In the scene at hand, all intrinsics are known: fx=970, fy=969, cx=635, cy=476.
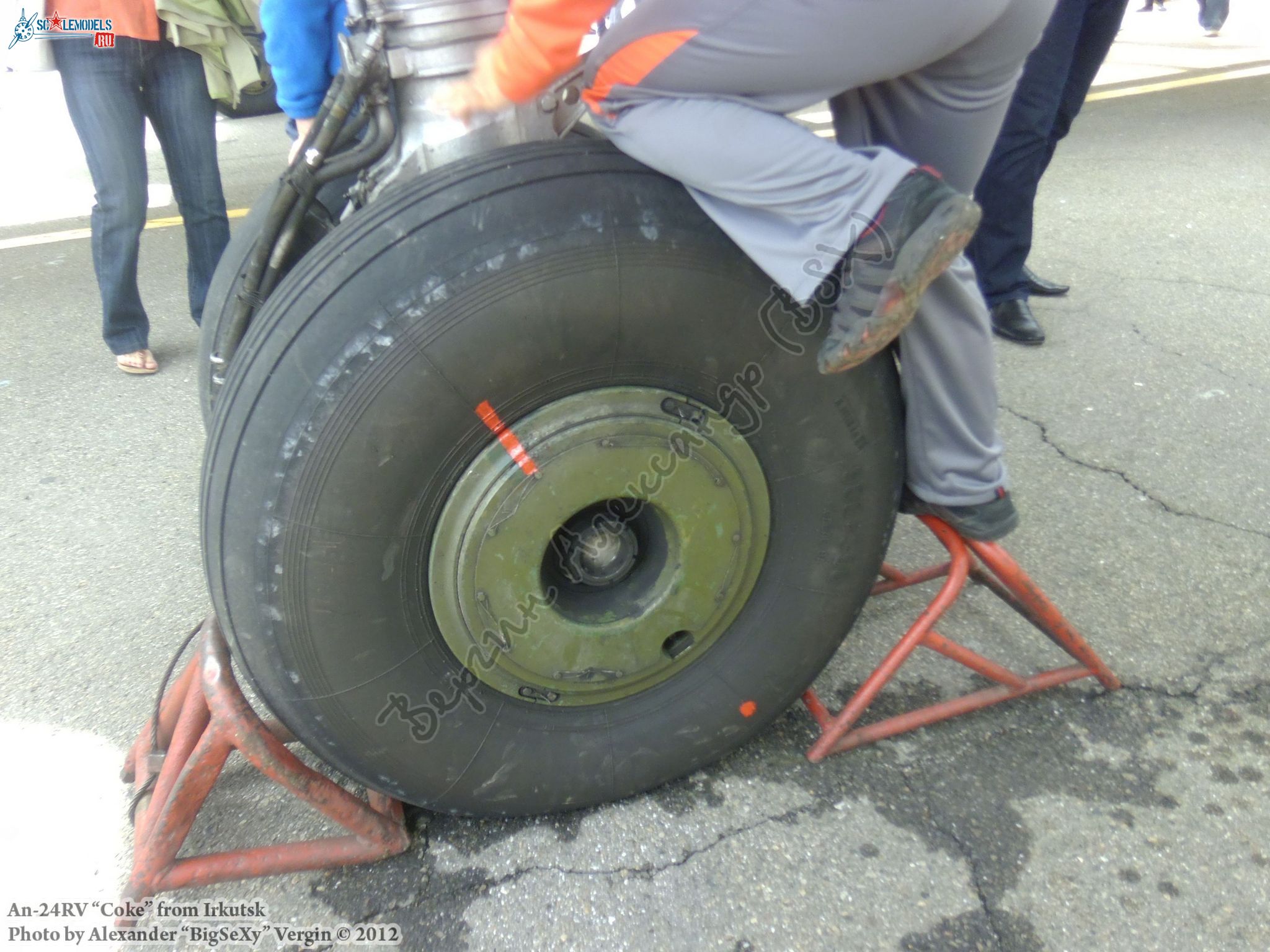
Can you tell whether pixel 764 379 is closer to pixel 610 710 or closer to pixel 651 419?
pixel 651 419

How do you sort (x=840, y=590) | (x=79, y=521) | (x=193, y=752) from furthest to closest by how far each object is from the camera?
(x=79, y=521) < (x=840, y=590) < (x=193, y=752)

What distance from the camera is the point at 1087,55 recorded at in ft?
11.1

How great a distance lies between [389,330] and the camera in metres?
1.33

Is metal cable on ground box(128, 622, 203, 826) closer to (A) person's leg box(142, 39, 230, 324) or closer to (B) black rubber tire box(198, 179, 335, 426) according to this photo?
(B) black rubber tire box(198, 179, 335, 426)

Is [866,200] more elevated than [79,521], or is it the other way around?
[866,200]

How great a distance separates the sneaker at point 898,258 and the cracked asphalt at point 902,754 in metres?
0.86

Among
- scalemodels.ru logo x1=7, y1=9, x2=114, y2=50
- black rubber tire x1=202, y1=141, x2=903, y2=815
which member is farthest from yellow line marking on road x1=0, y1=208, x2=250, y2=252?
black rubber tire x1=202, y1=141, x2=903, y2=815

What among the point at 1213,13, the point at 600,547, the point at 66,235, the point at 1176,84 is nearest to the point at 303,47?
the point at 600,547

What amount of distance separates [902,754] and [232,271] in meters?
1.67

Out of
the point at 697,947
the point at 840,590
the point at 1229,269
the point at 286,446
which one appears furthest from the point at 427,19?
the point at 1229,269

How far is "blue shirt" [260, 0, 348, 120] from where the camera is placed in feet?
6.11

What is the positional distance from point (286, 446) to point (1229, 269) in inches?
162

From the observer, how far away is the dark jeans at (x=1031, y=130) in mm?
3135

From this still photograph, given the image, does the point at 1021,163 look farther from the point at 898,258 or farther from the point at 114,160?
the point at 114,160
